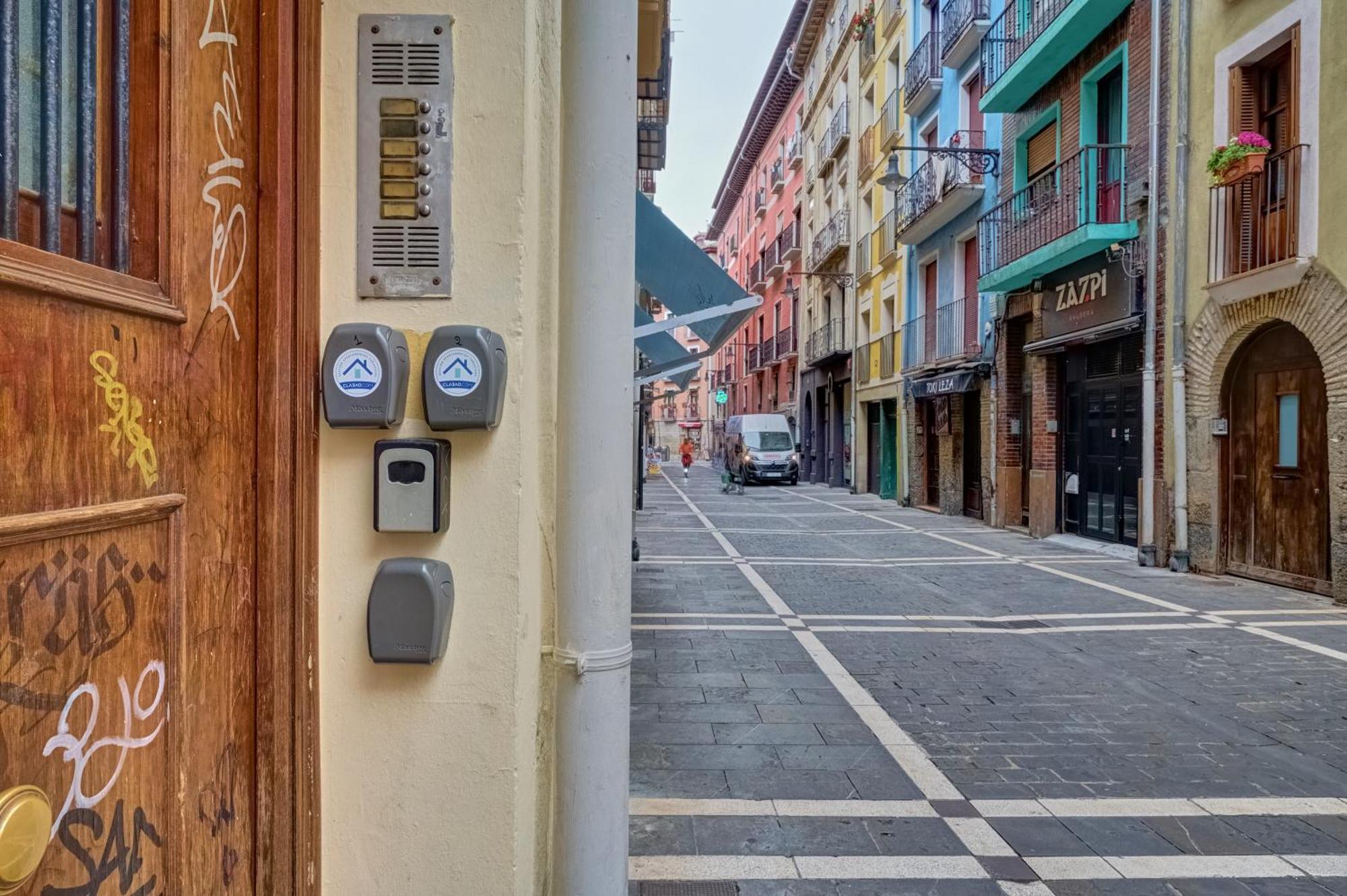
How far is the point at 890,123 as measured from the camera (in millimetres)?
23406

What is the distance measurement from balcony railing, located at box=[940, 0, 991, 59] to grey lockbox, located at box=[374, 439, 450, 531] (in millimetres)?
18611

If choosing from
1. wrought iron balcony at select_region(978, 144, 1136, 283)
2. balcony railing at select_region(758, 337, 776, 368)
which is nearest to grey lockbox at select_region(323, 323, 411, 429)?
wrought iron balcony at select_region(978, 144, 1136, 283)

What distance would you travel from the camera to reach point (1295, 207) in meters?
8.85

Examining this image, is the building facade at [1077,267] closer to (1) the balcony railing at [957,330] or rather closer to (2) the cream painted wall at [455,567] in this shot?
(1) the balcony railing at [957,330]

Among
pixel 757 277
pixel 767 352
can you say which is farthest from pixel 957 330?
pixel 757 277

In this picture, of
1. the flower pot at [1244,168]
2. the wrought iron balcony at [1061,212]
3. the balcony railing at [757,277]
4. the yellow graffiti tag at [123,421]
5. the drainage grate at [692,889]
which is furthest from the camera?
the balcony railing at [757,277]

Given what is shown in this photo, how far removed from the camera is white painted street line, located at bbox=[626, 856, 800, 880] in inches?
112

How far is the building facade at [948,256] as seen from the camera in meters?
17.1

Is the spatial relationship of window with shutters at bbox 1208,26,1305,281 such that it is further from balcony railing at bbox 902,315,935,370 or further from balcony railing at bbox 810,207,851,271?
balcony railing at bbox 810,207,851,271

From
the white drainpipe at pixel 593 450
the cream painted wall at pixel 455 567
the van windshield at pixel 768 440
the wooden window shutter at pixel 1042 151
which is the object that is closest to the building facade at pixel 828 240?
the van windshield at pixel 768 440

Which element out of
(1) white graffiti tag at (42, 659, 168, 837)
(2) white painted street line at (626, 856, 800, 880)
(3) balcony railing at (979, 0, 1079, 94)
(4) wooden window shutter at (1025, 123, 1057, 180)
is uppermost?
(3) balcony railing at (979, 0, 1079, 94)

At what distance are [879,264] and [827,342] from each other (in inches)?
222

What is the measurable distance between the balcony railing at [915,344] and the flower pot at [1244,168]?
33.9ft

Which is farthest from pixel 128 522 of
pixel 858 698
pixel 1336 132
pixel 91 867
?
pixel 1336 132
